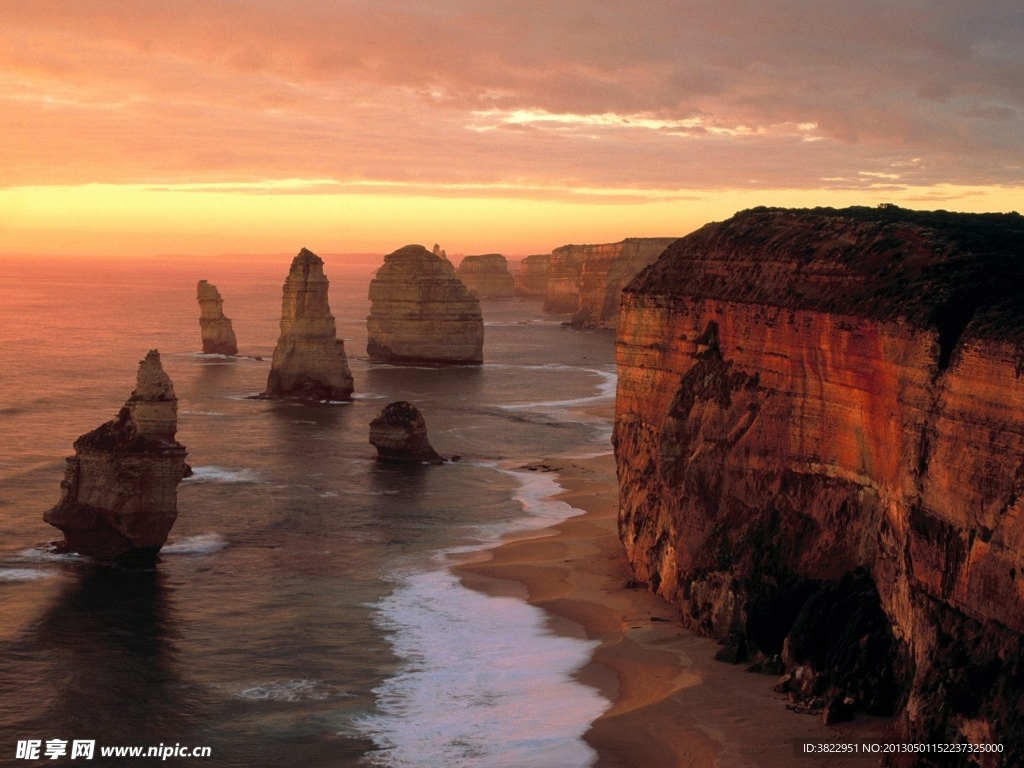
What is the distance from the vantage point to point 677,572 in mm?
34656

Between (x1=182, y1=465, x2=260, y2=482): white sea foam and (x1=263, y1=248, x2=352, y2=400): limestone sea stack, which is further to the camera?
(x1=263, y1=248, x2=352, y2=400): limestone sea stack

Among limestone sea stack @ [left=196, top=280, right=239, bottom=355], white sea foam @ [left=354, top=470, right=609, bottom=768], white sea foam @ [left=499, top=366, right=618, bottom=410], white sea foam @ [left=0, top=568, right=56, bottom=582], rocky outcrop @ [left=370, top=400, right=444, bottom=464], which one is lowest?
white sea foam @ [left=354, top=470, right=609, bottom=768]

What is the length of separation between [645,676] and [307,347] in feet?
196

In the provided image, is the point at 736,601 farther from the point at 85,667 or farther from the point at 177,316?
the point at 177,316

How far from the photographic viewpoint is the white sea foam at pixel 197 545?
42062 mm

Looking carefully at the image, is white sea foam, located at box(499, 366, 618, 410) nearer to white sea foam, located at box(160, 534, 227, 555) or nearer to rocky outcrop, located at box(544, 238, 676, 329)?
white sea foam, located at box(160, 534, 227, 555)

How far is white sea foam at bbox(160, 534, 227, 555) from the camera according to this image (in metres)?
42.1

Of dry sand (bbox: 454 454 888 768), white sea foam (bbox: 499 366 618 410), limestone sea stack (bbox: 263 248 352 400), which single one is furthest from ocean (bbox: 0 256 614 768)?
white sea foam (bbox: 499 366 618 410)

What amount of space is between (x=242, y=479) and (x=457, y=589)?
20409 mm

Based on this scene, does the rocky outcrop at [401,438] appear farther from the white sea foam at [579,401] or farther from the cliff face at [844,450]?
the white sea foam at [579,401]

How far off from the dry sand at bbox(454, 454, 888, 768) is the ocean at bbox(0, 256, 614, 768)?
0.78 meters

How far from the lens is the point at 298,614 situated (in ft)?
116

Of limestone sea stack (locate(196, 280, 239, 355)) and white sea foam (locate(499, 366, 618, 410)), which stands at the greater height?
limestone sea stack (locate(196, 280, 239, 355))

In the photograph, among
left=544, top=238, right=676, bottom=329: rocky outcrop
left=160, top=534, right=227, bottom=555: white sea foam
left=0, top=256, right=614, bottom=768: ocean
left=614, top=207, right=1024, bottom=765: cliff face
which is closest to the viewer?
left=614, top=207, right=1024, bottom=765: cliff face
